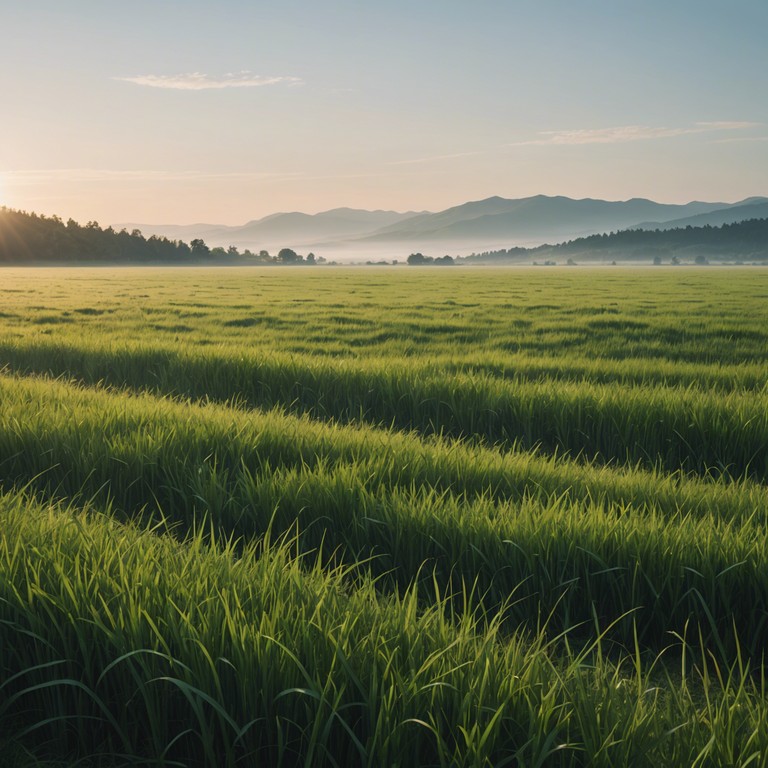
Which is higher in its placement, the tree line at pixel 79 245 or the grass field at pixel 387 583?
the tree line at pixel 79 245

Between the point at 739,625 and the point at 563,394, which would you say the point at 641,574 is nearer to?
the point at 739,625

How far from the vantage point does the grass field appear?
1698mm

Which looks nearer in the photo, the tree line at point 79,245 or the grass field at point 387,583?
the grass field at point 387,583

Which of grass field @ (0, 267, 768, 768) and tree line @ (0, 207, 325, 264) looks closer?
grass field @ (0, 267, 768, 768)

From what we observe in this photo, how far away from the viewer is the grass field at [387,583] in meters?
1.70

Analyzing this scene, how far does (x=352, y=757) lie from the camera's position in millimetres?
1688

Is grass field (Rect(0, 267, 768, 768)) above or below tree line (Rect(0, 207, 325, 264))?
below

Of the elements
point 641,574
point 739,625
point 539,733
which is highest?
point 539,733

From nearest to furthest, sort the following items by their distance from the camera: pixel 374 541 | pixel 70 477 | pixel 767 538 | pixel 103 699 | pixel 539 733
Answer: pixel 539 733, pixel 103 699, pixel 767 538, pixel 374 541, pixel 70 477

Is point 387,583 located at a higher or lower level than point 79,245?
lower

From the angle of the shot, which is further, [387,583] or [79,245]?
[79,245]

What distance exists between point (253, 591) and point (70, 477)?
2.64 metres

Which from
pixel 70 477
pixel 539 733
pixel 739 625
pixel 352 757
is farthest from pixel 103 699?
pixel 70 477

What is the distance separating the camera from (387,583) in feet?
10.1
